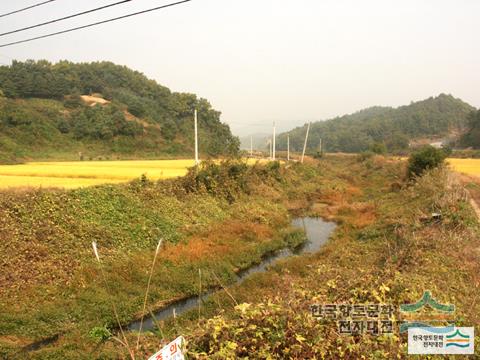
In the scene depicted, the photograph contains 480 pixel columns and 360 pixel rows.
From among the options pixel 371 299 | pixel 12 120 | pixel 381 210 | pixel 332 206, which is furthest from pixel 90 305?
pixel 12 120

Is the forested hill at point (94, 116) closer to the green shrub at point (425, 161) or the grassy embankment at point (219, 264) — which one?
the grassy embankment at point (219, 264)

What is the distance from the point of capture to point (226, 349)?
443 centimetres

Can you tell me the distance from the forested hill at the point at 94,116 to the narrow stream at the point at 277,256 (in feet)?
27.4

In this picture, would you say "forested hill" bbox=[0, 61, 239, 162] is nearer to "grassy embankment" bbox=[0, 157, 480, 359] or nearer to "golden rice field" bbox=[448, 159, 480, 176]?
"grassy embankment" bbox=[0, 157, 480, 359]

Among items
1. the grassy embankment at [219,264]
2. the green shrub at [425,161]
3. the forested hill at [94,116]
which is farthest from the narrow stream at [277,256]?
the green shrub at [425,161]

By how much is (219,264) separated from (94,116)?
36.1m

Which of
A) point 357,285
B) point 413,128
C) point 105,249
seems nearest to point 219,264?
point 105,249

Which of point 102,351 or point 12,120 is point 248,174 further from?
point 12,120

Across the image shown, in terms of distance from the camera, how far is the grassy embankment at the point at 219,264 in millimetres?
4965

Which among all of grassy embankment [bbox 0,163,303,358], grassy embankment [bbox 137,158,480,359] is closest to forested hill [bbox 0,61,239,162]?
grassy embankment [bbox 0,163,303,358]

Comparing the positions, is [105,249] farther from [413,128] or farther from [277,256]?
[413,128]

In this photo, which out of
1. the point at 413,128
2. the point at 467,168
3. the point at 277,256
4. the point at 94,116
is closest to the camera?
the point at 277,256

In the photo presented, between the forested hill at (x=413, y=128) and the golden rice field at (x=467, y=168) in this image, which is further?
the forested hill at (x=413, y=128)

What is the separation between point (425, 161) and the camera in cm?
2481
